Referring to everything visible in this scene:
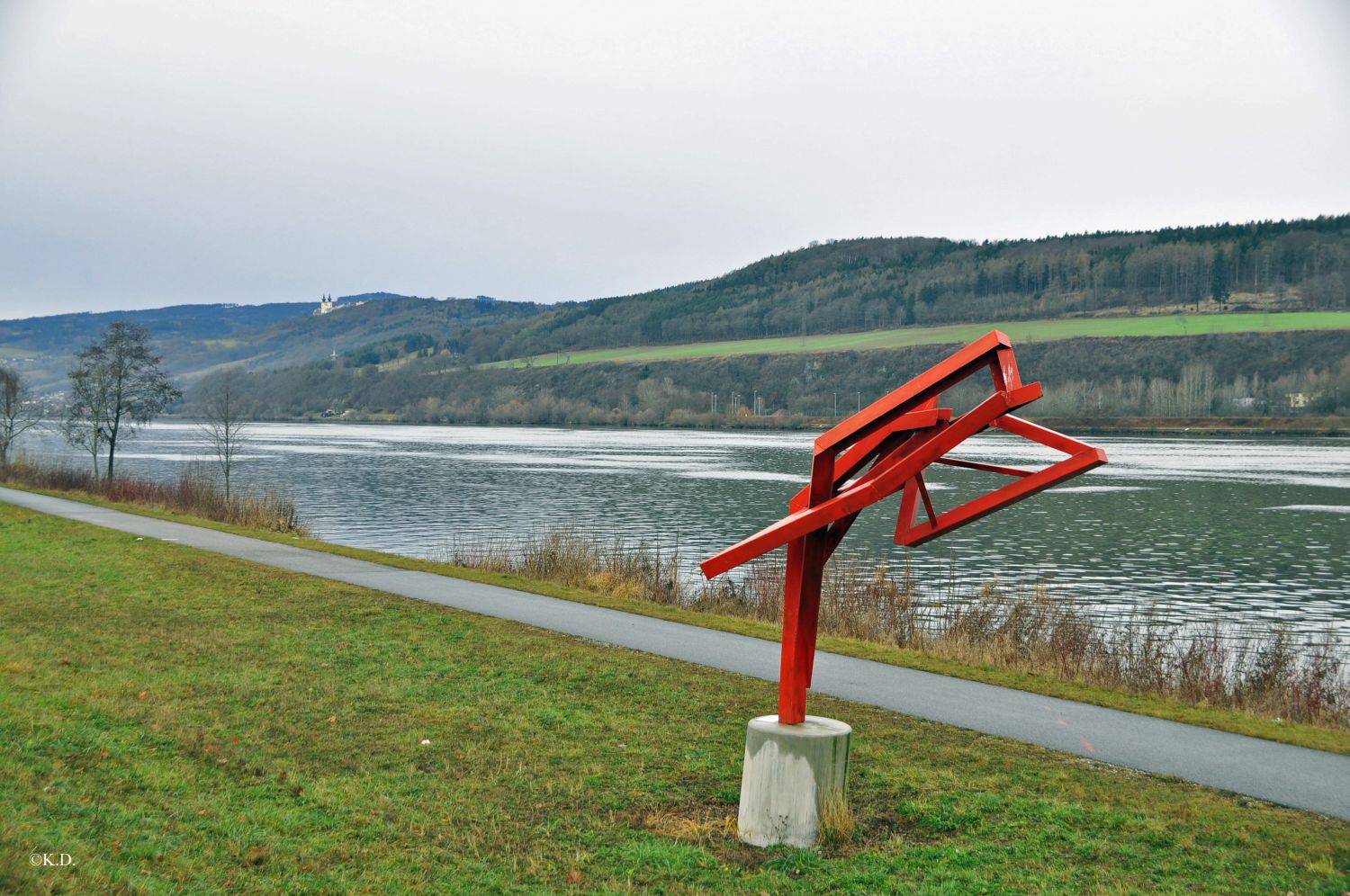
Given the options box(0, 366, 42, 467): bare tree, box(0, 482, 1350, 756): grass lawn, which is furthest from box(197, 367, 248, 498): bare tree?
box(0, 482, 1350, 756): grass lawn

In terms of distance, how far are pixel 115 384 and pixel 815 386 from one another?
90.1 metres

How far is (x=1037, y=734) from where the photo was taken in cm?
855

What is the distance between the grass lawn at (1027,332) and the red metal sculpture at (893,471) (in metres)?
105

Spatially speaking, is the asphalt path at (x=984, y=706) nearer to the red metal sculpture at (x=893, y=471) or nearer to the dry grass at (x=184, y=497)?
the red metal sculpture at (x=893, y=471)

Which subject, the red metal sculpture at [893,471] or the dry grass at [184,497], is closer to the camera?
the red metal sculpture at [893,471]

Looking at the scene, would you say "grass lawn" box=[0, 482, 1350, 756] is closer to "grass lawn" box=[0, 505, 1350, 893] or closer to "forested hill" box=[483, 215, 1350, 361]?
"grass lawn" box=[0, 505, 1350, 893]

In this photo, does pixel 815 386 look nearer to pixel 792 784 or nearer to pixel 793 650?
pixel 793 650

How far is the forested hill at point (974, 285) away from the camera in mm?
126938

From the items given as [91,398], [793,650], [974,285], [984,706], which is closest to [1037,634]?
[984,706]

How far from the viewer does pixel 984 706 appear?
30.9 ft

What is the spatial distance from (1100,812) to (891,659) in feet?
16.1

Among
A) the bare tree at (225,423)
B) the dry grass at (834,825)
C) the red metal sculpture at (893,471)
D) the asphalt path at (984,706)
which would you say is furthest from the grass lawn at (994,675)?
the bare tree at (225,423)

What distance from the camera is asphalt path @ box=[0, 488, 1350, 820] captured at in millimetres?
7555

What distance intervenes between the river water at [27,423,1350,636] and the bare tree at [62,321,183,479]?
18.4ft
